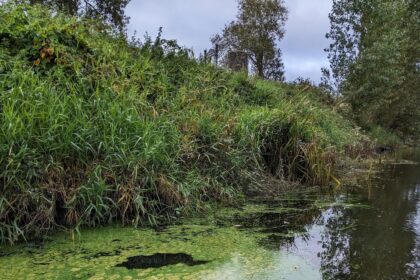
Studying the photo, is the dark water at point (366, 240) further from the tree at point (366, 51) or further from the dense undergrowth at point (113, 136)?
the tree at point (366, 51)

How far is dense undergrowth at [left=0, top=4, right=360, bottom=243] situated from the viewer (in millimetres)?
3734

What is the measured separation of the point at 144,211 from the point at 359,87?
1511 cm

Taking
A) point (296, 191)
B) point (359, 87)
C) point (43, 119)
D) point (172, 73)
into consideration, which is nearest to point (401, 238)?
point (296, 191)

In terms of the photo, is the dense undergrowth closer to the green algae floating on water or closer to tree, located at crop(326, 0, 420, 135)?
the green algae floating on water

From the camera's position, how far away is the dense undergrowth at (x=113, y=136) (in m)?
3.73

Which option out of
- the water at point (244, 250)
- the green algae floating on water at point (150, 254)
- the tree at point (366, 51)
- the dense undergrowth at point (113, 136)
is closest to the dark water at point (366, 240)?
the water at point (244, 250)

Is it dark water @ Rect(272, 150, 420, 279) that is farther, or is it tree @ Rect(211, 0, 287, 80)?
tree @ Rect(211, 0, 287, 80)

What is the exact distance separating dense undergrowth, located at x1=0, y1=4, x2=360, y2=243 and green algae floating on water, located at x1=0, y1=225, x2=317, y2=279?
279 millimetres

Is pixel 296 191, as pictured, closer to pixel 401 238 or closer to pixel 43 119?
pixel 401 238

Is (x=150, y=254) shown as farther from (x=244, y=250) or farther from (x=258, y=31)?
(x=258, y=31)

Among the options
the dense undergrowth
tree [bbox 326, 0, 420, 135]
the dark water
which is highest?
tree [bbox 326, 0, 420, 135]

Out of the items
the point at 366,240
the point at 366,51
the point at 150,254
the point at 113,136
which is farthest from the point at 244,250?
the point at 366,51

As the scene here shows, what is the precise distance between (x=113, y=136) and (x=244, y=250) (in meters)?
1.78

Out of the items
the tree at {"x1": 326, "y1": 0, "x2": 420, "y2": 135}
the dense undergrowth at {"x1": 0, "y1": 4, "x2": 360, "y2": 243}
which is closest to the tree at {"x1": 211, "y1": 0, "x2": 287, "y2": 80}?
the tree at {"x1": 326, "y1": 0, "x2": 420, "y2": 135}
